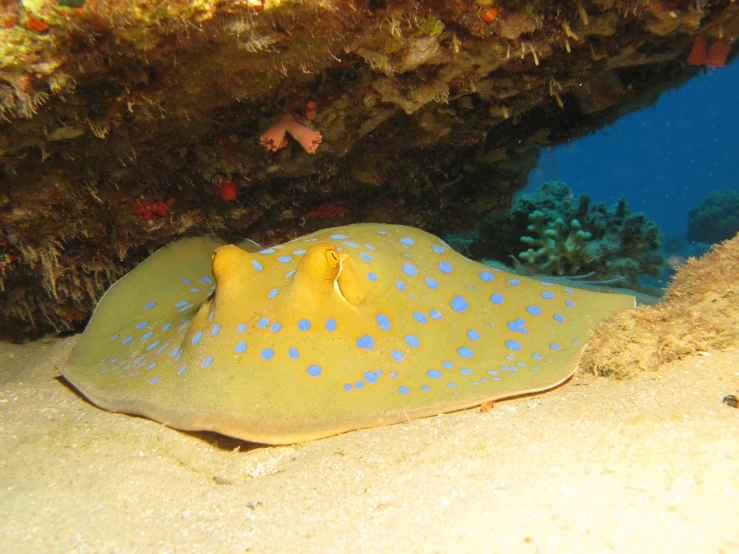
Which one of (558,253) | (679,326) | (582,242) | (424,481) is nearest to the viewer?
(424,481)

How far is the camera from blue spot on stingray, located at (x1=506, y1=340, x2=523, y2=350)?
346 cm

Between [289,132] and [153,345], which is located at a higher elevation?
[289,132]

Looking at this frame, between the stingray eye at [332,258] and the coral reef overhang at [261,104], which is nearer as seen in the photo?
the coral reef overhang at [261,104]

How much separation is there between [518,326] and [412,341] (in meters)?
1.10

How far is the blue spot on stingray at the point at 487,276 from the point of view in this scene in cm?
414

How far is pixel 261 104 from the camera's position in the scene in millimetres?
3938

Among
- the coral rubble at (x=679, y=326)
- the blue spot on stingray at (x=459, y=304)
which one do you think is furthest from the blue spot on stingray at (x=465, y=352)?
the coral rubble at (x=679, y=326)

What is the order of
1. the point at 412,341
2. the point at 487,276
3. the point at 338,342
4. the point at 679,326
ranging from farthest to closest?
the point at 487,276 → the point at 412,341 → the point at 338,342 → the point at 679,326

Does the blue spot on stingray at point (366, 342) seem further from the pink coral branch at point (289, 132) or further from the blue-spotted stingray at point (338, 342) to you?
the pink coral branch at point (289, 132)

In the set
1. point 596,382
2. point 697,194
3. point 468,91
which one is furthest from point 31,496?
point 697,194

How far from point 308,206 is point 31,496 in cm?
426

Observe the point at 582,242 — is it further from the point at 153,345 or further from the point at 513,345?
the point at 153,345

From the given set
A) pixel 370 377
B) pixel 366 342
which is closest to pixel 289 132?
pixel 366 342

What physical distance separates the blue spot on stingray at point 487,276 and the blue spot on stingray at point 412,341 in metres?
1.22
